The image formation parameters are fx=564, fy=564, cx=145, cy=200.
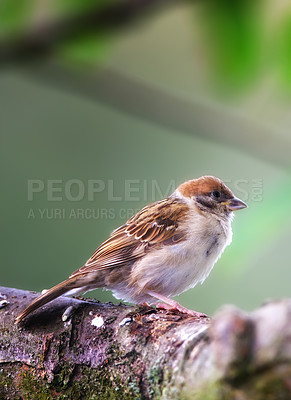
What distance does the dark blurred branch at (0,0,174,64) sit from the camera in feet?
4.83

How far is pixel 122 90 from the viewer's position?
179 cm

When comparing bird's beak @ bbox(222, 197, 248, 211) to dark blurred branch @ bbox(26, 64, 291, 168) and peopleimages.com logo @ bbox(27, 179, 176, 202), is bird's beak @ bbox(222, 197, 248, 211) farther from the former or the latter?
dark blurred branch @ bbox(26, 64, 291, 168)

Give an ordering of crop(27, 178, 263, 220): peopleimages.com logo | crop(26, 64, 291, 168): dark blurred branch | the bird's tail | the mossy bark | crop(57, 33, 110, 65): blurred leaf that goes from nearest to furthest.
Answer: the mossy bark → crop(57, 33, 110, 65): blurred leaf → crop(26, 64, 291, 168): dark blurred branch → the bird's tail → crop(27, 178, 263, 220): peopleimages.com logo

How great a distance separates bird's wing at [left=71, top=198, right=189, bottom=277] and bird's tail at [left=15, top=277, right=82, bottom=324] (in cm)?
21

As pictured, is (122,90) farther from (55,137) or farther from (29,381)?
(55,137)

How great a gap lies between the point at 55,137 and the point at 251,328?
4431 millimetres

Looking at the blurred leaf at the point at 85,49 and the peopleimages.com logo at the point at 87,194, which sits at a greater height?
the blurred leaf at the point at 85,49

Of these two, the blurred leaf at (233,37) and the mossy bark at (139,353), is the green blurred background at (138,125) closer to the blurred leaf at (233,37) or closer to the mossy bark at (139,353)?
the blurred leaf at (233,37)

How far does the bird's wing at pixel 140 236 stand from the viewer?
10.9 ft

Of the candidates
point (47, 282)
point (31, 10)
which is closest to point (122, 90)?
point (31, 10)

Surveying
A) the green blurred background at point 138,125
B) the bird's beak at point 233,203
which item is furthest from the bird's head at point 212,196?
the green blurred background at point 138,125

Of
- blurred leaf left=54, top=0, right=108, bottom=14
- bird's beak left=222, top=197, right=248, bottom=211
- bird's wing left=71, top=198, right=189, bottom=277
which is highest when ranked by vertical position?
blurred leaf left=54, top=0, right=108, bottom=14

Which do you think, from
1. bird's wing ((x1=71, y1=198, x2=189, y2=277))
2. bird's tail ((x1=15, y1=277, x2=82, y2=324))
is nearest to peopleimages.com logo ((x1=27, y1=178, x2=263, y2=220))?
bird's wing ((x1=71, y1=198, x2=189, y2=277))

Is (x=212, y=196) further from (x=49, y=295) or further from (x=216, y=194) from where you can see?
(x=49, y=295)
